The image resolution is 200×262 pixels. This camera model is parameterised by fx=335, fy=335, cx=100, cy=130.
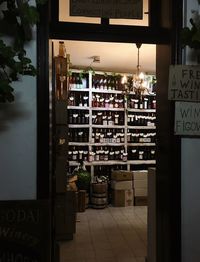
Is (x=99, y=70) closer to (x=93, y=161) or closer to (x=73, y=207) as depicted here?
(x=93, y=161)

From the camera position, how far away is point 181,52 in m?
2.31

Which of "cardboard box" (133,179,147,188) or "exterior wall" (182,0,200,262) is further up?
"exterior wall" (182,0,200,262)

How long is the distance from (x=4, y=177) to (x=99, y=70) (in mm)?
5396

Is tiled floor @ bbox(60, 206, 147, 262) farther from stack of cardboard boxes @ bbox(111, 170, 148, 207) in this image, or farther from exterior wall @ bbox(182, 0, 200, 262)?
exterior wall @ bbox(182, 0, 200, 262)

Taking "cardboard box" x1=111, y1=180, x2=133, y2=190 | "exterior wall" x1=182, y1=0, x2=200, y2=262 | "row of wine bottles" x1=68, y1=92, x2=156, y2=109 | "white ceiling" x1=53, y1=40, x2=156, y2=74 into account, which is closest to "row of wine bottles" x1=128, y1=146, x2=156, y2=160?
"cardboard box" x1=111, y1=180, x2=133, y2=190

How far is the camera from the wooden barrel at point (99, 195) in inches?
259

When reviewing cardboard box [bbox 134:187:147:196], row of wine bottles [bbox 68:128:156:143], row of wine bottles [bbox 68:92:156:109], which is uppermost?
row of wine bottles [bbox 68:92:156:109]

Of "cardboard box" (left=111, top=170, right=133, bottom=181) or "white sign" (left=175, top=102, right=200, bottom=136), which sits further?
"cardboard box" (left=111, top=170, right=133, bottom=181)

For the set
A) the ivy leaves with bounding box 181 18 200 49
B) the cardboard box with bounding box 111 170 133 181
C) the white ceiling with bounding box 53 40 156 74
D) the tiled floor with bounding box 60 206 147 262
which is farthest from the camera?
the cardboard box with bounding box 111 170 133 181

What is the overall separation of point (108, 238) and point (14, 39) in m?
3.40

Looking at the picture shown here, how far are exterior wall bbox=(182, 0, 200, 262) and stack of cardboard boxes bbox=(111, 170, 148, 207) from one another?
4428 mm

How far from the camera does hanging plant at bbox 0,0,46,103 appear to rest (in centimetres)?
172

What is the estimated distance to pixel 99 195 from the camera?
6594 mm

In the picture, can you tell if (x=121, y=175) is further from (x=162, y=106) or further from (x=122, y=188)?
(x=162, y=106)
